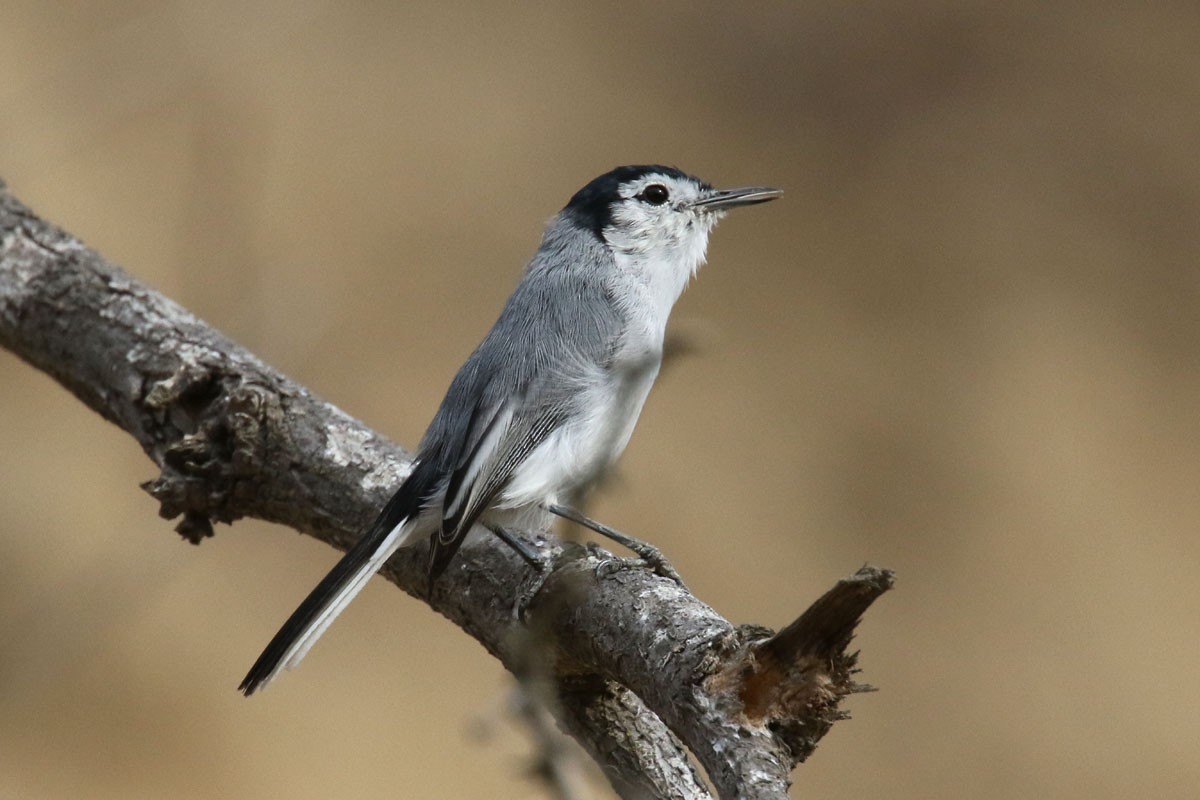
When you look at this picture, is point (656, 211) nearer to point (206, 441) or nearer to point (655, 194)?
point (655, 194)

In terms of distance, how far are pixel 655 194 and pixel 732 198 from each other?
168 millimetres

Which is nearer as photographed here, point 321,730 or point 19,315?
point 19,315

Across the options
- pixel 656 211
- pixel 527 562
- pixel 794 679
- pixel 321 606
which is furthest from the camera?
pixel 656 211

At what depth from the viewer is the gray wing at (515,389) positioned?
1.92m

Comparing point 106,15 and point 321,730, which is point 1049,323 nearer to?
point 321,730

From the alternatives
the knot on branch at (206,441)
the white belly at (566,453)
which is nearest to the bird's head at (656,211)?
the white belly at (566,453)

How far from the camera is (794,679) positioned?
4.53 ft

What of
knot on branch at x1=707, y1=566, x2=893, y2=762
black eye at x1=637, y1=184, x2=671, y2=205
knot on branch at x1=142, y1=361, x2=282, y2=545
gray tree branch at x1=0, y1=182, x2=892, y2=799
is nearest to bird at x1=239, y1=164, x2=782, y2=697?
black eye at x1=637, y1=184, x2=671, y2=205

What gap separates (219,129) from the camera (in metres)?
4.33

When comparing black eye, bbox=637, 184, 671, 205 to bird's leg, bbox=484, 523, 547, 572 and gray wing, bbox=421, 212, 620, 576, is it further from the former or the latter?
bird's leg, bbox=484, 523, 547, 572

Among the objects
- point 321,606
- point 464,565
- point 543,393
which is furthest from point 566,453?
point 321,606

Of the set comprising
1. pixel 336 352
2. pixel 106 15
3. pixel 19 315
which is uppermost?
pixel 106 15

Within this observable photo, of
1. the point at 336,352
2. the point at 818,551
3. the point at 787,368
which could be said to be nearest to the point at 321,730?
the point at 336,352

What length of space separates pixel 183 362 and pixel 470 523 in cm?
71
